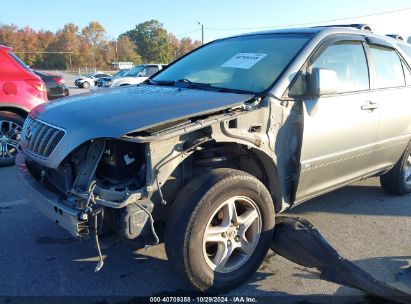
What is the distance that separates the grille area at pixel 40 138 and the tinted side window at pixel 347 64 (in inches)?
85.9

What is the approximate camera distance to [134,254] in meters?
3.43

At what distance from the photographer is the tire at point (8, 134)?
241 inches

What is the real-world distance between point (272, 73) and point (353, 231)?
1774 mm

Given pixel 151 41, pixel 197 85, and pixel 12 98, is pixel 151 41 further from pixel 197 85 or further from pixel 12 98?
pixel 197 85

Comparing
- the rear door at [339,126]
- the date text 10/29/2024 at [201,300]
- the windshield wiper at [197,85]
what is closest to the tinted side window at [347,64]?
the rear door at [339,126]

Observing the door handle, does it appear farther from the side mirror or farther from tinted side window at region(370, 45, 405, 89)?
the side mirror

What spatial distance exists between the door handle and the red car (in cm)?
488

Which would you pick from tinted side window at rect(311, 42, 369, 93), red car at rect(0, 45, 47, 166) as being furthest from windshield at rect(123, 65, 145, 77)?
tinted side window at rect(311, 42, 369, 93)

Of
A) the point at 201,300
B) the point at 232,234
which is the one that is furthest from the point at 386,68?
the point at 201,300

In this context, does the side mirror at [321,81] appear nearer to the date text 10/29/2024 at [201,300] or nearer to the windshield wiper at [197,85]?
the windshield wiper at [197,85]

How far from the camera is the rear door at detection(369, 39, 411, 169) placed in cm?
404

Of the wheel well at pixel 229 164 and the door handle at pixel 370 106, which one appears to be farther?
the door handle at pixel 370 106

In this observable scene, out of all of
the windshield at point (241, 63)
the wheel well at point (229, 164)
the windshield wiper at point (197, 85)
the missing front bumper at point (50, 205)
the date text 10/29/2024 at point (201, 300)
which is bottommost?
the date text 10/29/2024 at point (201, 300)

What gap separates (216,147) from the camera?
294 cm
